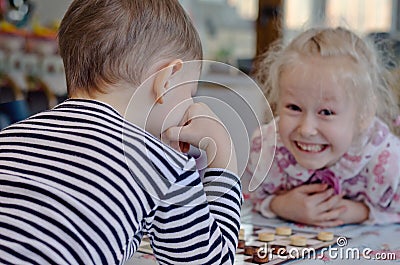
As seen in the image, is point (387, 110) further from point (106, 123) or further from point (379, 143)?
point (106, 123)

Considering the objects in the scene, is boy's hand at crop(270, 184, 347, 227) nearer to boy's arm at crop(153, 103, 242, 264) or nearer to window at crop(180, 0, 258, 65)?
boy's arm at crop(153, 103, 242, 264)

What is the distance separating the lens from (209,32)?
433cm

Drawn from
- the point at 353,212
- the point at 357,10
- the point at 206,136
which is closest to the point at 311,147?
the point at 353,212

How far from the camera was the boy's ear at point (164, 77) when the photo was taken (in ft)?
2.68

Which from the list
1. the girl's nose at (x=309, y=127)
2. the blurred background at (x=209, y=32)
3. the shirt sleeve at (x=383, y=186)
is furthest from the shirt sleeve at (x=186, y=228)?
the blurred background at (x=209, y=32)

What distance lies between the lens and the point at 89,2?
83 centimetres

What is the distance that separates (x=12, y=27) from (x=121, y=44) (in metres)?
2.59

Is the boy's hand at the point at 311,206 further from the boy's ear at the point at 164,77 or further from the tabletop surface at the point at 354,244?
the boy's ear at the point at 164,77

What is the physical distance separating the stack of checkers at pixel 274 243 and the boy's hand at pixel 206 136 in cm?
16

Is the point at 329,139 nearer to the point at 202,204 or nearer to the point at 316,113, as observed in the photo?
the point at 316,113

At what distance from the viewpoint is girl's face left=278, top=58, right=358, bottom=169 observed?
121 cm

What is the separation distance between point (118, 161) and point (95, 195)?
0.05 meters

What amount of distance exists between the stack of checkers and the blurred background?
0.44 metres

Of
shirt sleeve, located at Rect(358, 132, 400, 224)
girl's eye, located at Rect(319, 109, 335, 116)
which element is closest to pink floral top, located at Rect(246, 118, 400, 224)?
shirt sleeve, located at Rect(358, 132, 400, 224)
